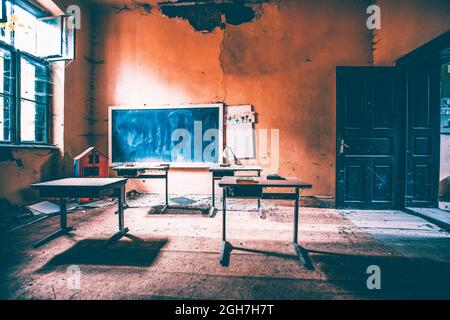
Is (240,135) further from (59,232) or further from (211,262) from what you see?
(59,232)

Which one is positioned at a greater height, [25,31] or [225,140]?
[25,31]

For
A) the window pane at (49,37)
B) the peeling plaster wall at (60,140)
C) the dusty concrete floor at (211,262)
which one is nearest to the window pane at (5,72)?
the window pane at (49,37)

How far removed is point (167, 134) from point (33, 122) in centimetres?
217

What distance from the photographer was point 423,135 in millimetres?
3953

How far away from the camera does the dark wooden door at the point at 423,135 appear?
3.92 m

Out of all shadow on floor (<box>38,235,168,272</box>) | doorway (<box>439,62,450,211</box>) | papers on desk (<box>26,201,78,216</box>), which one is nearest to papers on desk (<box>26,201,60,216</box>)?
papers on desk (<box>26,201,78,216</box>)

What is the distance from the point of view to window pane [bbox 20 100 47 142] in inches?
150

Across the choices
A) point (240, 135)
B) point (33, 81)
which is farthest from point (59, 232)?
point (240, 135)

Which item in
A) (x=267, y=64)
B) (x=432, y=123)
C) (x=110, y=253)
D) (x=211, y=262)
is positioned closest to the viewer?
(x=211, y=262)

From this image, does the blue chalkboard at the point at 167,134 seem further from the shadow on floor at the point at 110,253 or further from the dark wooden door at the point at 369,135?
the shadow on floor at the point at 110,253

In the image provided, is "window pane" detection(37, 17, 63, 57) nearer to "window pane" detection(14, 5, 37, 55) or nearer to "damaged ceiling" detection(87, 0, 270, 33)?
"window pane" detection(14, 5, 37, 55)

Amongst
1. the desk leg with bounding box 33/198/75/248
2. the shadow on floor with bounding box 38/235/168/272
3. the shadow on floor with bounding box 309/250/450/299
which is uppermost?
the desk leg with bounding box 33/198/75/248

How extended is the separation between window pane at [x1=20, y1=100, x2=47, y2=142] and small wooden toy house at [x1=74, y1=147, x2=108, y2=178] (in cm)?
83
